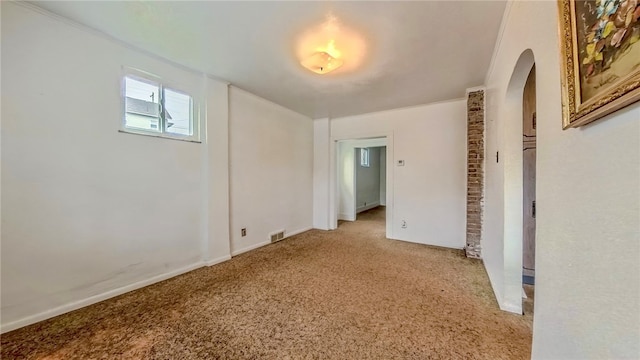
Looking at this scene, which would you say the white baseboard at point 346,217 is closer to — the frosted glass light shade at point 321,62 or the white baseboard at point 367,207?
the white baseboard at point 367,207

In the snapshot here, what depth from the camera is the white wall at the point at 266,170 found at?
339 cm

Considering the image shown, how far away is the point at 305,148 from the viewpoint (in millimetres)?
4797

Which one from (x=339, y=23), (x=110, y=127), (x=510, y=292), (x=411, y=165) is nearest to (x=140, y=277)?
(x=110, y=127)

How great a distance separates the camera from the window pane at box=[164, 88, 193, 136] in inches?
104

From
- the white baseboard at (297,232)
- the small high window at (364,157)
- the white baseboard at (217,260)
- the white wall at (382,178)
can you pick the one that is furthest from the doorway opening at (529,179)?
the white wall at (382,178)

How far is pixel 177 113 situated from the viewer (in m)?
2.74

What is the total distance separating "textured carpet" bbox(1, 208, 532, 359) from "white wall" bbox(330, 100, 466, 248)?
102cm

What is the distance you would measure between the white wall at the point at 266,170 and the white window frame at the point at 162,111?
0.50 metres

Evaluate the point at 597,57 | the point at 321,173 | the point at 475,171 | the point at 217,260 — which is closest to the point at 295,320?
the point at 217,260

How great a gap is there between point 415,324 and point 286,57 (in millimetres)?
2781

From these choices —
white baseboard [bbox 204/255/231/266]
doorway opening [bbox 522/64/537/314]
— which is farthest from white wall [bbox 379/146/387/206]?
white baseboard [bbox 204/255/231/266]

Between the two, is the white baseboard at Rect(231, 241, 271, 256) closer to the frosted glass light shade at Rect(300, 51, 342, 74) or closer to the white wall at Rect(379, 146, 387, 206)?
the frosted glass light shade at Rect(300, 51, 342, 74)

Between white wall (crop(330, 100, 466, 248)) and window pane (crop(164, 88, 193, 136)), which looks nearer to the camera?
window pane (crop(164, 88, 193, 136))

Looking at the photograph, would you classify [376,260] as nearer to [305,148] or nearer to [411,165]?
[411,165]
